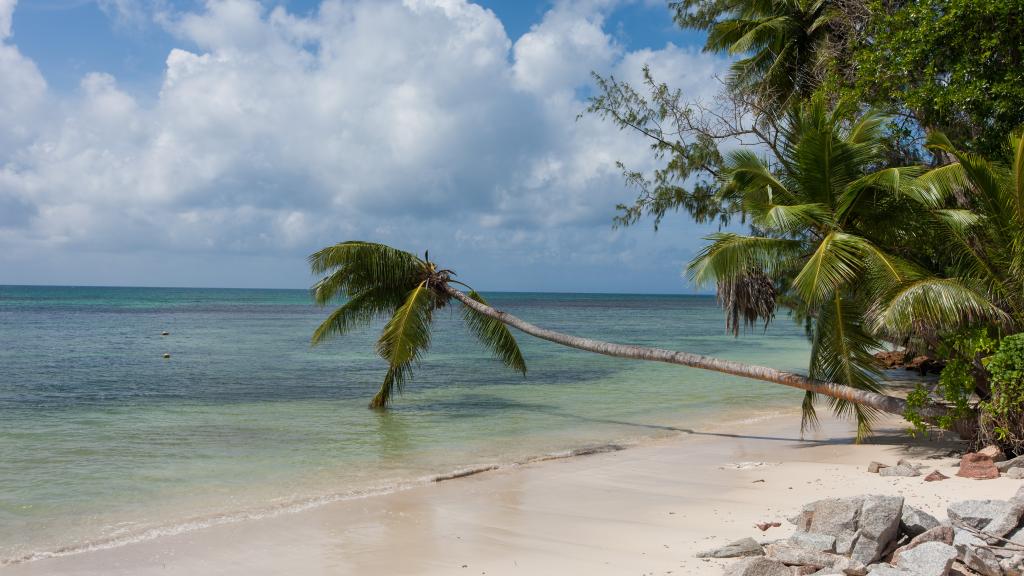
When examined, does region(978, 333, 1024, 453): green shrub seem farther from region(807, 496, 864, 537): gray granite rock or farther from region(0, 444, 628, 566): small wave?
region(0, 444, 628, 566): small wave

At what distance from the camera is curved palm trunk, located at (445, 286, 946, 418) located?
32.3ft

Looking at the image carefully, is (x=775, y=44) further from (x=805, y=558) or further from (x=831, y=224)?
(x=805, y=558)

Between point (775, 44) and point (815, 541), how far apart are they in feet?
52.9

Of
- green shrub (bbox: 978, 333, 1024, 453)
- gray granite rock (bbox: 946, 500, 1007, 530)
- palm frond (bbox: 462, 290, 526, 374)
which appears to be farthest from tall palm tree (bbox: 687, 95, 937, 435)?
palm frond (bbox: 462, 290, 526, 374)

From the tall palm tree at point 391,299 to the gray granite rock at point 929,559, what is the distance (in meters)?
10.2

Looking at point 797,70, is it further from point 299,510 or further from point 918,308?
point 299,510

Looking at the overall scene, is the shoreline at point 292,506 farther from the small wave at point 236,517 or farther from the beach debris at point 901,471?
the beach debris at point 901,471

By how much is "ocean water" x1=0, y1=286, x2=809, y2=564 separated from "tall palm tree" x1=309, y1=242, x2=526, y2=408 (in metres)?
1.38

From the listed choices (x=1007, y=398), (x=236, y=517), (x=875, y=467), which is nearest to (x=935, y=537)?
(x=875, y=467)

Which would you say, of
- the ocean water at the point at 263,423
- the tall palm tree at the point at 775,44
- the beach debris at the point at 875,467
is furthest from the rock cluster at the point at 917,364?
the beach debris at the point at 875,467

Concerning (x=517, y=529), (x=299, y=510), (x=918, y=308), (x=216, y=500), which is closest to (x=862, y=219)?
(x=918, y=308)

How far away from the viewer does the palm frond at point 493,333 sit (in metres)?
15.0

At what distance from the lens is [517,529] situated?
7.12 meters

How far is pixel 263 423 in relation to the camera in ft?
44.7
